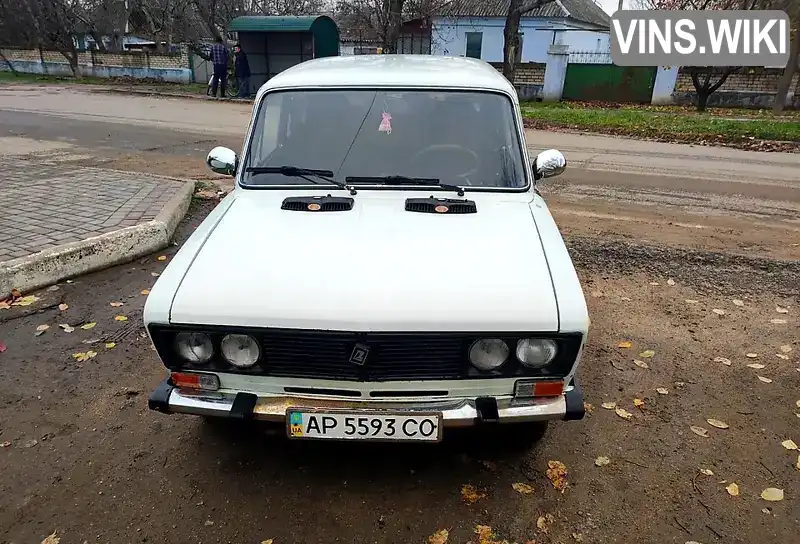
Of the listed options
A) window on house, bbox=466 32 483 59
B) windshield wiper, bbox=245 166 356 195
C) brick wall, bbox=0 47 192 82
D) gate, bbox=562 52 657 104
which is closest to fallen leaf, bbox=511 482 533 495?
windshield wiper, bbox=245 166 356 195

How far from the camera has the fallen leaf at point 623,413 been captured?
349 cm

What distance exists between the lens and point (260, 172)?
12.0 feet

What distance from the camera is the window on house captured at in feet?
136

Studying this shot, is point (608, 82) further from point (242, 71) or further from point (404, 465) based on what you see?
point (404, 465)

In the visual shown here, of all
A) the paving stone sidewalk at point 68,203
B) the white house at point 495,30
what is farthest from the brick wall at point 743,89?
the paving stone sidewalk at point 68,203

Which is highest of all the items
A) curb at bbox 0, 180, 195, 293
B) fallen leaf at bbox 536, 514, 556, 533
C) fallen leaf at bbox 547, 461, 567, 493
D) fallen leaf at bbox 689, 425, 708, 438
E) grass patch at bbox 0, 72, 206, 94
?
curb at bbox 0, 180, 195, 293

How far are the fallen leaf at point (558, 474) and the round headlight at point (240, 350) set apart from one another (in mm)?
1612

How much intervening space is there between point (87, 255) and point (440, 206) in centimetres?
371

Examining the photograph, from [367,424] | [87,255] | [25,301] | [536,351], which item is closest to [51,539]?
[367,424]

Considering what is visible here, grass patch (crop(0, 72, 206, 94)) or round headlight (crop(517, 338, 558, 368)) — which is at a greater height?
round headlight (crop(517, 338, 558, 368))

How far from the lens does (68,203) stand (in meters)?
6.77

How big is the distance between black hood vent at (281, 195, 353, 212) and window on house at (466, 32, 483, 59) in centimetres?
4116

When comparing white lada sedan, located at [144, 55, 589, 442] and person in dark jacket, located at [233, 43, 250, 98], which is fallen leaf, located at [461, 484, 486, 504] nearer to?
white lada sedan, located at [144, 55, 589, 442]

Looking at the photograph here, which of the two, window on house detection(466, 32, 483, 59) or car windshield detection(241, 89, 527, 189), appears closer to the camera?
car windshield detection(241, 89, 527, 189)
